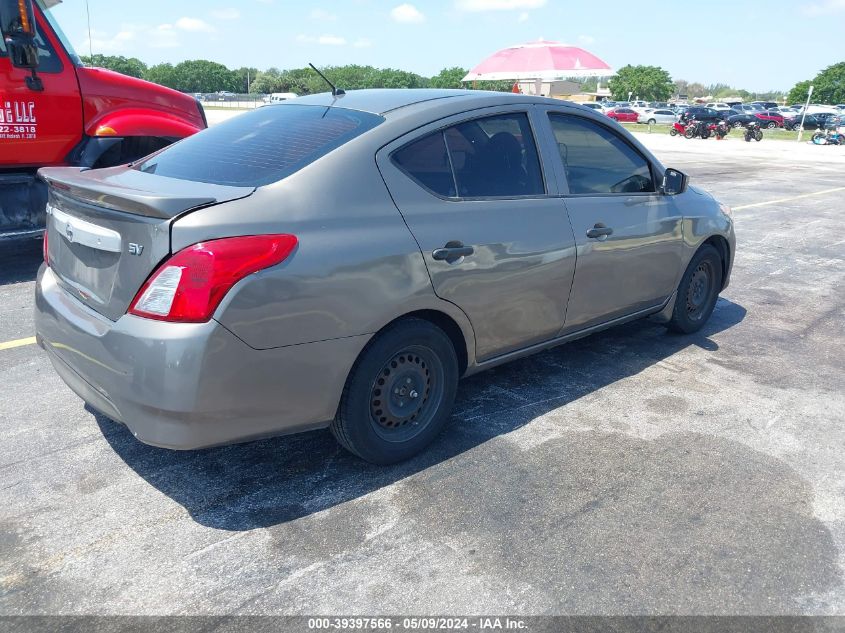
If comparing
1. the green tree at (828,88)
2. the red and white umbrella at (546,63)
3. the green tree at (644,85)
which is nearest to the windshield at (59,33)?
the red and white umbrella at (546,63)

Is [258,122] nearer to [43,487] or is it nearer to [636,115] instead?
[43,487]

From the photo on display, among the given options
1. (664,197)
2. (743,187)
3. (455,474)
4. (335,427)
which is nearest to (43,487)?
(335,427)

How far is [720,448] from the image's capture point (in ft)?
12.0

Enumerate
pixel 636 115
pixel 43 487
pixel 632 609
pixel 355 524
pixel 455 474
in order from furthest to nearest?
pixel 636 115, pixel 455 474, pixel 43 487, pixel 355 524, pixel 632 609

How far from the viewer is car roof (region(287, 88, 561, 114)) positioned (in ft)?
11.6

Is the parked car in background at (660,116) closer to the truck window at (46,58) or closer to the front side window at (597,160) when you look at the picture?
the truck window at (46,58)

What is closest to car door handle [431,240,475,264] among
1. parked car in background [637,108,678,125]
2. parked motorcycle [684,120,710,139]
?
parked motorcycle [684,120,710,139]

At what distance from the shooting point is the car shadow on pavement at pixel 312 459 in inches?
119

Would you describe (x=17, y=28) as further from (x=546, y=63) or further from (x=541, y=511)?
(x=546, y=63)

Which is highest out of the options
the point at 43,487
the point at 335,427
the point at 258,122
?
the point at 258,122

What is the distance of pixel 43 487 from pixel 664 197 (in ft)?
12.9

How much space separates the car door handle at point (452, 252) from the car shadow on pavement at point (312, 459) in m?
0.97

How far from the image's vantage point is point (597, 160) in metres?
4.32

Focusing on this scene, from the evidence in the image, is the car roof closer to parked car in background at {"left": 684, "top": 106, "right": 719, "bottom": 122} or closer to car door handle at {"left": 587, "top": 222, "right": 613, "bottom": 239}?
car door handle at {"left": 587, "top": 222, "right": 613, "bottom": 239}
